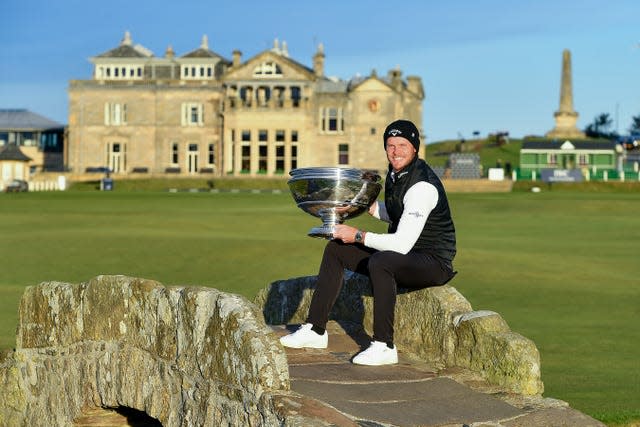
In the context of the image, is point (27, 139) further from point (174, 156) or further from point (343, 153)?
point (343, 153)

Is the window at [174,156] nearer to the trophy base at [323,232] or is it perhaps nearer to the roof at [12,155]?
the roof at [12,155]

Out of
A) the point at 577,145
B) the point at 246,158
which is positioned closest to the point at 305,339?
the point at 246,158

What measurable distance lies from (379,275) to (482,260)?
21.0 meters

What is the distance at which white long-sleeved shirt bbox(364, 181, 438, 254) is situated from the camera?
11.1m

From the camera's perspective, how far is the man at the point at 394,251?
11.0 metres

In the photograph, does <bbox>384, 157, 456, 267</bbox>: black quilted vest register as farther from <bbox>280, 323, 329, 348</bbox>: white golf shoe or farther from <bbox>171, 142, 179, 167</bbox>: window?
<bbox>171, 142, 179, 167</bbox>: window

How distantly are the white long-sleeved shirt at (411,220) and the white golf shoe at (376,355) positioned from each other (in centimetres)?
88

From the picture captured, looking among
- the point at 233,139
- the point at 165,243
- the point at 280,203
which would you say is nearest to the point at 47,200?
the point at 280,203

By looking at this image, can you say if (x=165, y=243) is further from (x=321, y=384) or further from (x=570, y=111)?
(x=570, y=111)

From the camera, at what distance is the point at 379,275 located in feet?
36.1

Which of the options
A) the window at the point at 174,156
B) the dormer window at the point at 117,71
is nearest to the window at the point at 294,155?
the window at the point at 174,156

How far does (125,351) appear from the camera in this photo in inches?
431

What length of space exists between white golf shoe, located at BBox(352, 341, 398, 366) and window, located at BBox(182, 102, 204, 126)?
103633 mm

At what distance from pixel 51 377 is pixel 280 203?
55.4 m
